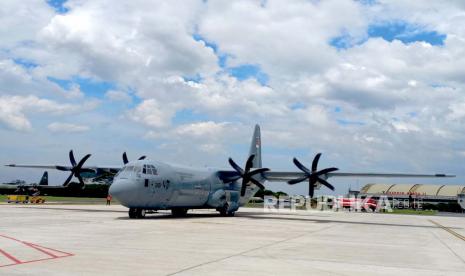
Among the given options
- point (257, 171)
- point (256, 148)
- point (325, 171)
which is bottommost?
point (257, 171)

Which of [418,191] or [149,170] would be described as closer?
[149,170]

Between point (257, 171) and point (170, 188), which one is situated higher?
point (257, 171)

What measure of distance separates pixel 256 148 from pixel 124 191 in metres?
19.0

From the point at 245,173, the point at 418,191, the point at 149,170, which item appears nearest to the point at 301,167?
the point at 245,173

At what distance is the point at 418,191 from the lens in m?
124

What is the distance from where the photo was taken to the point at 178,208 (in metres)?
32.6

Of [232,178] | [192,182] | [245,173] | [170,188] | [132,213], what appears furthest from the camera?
[232,178]

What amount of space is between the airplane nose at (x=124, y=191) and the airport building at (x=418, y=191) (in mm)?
100740

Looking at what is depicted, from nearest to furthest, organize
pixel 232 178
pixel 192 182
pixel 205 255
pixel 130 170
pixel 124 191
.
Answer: pixel 205 255, pixel 124 191, pixel 130 170, pixel 192 182, pixel 232 178

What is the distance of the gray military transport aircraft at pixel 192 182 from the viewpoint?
2736cm

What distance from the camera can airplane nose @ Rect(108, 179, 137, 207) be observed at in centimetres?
2630

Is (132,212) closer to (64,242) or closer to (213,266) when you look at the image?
(64,242)

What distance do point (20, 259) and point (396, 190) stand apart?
12574 cm

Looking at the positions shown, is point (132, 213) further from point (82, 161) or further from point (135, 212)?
point (82, 161)
